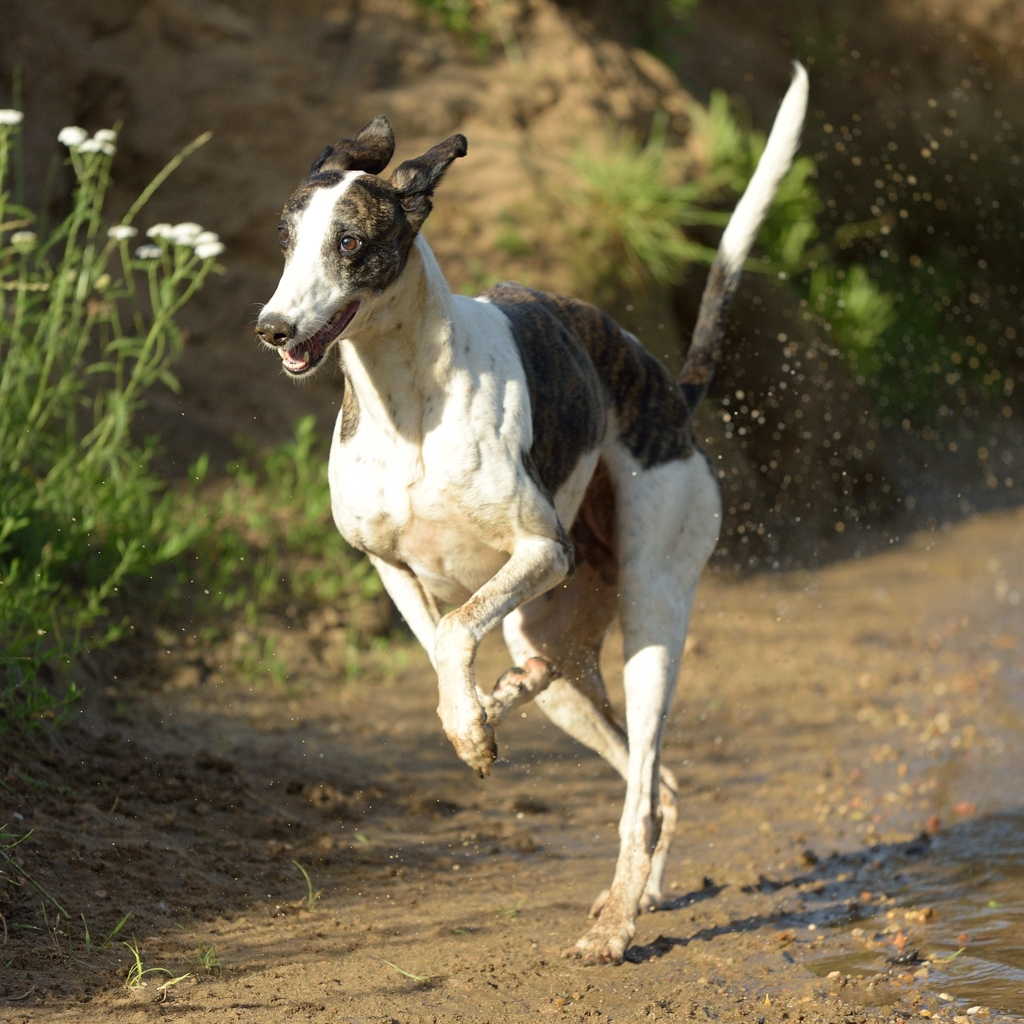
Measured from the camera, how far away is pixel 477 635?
3410mm

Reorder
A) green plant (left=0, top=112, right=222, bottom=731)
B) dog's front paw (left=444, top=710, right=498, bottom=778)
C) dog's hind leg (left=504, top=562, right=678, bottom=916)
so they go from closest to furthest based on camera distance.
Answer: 1. dog's front paw (left=444, top=710, right=498, bottom=778)
2. dog's hind leg (left=504, top=562, right=678, bottom=916)
3. green plant (left=0, top=112, right=222, bottom=731)

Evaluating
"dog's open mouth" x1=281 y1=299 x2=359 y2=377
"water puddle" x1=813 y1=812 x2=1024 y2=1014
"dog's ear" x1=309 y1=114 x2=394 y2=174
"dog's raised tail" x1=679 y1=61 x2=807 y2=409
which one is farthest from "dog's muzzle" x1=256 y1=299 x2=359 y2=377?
"water puddle" x1=813 y1=812 x2=1024 y2=1014

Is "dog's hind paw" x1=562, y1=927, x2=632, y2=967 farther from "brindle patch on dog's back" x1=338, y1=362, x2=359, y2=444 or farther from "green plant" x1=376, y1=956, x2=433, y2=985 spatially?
"brindle patch on dog's back" x1=338, y1=362, x2=359, y2=444

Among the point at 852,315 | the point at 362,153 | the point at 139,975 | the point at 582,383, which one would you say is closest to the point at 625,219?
the point at 852,315

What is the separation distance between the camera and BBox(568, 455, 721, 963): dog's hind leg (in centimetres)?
389

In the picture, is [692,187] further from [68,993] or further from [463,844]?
[68,993]

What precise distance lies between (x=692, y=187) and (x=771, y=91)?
467cm

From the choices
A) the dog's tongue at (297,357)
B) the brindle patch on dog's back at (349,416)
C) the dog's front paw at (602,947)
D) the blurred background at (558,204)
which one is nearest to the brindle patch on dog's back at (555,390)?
the brindle patch on dog's back at (349,416)

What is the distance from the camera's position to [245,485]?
6969 millimetres

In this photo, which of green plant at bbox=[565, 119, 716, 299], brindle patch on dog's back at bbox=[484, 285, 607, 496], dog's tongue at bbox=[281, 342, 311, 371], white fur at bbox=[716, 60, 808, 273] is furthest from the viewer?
green plant at bbox=[565, 119, 716, 299]

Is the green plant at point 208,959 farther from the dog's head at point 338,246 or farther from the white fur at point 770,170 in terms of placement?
the white fur at point 770,170

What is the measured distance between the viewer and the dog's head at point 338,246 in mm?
3145

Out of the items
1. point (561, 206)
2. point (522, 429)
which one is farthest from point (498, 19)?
point (522, 429)

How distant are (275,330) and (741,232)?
2.19 metres
